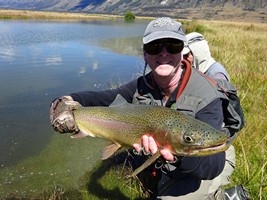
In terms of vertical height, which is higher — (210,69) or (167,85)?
(167,85)

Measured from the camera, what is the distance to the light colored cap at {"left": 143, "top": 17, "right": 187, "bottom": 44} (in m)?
3.10

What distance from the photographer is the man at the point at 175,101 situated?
284 cm

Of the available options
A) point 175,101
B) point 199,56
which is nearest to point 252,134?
point 199,56

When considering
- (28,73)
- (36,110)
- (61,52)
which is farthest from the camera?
(61,52)

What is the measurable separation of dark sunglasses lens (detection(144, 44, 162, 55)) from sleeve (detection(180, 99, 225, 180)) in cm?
75

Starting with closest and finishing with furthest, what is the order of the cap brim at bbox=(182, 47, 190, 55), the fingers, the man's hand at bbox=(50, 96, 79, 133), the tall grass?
the fingers < the man's hand at bbox=(50, 96, 79, 133) < the tall grass < the cap brim at bbox=(182, 47, 190, 55)

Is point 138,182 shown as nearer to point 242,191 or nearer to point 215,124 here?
point 242,191

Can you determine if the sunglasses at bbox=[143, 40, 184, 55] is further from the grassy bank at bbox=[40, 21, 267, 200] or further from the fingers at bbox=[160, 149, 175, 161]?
the grassy bank at bbox=[40, 21, 267, 200]

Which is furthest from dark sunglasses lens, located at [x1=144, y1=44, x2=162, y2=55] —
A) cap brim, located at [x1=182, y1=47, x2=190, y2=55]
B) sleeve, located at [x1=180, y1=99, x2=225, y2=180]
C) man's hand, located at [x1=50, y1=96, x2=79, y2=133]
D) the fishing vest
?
cap brim, located at [x1=182, y1=47, x2=190, y2=55]

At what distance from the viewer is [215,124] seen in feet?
9.77

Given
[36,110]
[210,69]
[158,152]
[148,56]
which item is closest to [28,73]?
[36,110]

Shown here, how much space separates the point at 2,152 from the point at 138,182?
10.4 ft

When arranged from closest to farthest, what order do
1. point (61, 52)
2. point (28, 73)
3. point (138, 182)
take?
point (138, 182) < point (28, 73) < point (61, 52)

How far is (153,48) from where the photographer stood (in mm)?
3227
